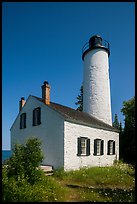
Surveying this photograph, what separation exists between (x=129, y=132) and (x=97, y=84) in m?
6.53

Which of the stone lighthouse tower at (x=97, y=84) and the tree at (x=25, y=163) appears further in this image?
the stone lighthouse tower at (x=97, y=84)

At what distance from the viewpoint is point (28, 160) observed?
9203 mm

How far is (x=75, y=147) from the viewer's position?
14711mm

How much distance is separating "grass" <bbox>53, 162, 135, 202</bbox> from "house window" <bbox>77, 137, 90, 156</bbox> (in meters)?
1.74

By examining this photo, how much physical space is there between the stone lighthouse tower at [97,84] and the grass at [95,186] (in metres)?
7.33

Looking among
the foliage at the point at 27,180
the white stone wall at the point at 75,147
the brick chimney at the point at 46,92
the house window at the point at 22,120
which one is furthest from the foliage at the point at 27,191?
the house window at the point at 22,120

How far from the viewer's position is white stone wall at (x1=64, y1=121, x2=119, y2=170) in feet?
45.9

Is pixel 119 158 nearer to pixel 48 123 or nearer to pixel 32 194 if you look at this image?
pixel 48 123

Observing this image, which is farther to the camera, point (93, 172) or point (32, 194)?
point (93, 172)

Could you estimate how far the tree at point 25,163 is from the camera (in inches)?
347

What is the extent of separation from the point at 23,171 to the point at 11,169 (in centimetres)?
56

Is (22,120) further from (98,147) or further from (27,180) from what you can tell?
(27,180)

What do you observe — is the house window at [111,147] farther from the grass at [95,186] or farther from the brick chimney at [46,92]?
the brick chimney at [46,92]

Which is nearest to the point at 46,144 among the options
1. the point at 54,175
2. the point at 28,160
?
the point at 54,175
